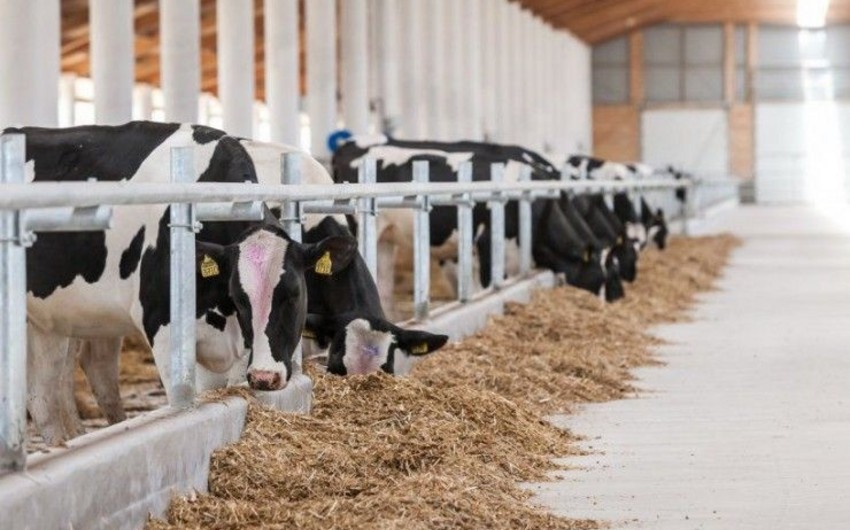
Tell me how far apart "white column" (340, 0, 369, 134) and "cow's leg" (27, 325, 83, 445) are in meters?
19.9

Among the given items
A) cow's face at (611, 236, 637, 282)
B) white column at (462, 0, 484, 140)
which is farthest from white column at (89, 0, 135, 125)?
white column at (462, 0, 484, 140)

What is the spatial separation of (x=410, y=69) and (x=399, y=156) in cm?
1560

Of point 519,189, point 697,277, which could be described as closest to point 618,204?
point 697,277

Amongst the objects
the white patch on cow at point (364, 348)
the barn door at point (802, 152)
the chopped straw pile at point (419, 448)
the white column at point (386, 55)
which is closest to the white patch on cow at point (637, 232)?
the white column at point (386, 55)

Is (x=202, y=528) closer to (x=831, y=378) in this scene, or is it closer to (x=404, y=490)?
(x=404, y=490)

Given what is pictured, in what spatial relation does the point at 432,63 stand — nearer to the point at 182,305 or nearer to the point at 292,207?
the point at 292,207

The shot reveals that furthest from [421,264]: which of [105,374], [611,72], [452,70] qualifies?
[611,72]

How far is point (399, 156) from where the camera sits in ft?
54.4

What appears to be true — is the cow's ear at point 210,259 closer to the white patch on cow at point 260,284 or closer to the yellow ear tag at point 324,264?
the white patch on cow at point 260,284

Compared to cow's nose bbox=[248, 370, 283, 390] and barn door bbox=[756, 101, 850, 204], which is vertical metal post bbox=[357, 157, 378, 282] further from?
barn door bbox=[756, 101, 850, 204]

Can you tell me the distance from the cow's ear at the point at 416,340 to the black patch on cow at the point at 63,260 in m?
1.58

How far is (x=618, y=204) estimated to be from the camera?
2312 centimetres

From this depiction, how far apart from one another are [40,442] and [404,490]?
136 inches

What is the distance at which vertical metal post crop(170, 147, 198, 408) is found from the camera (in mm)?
6223
